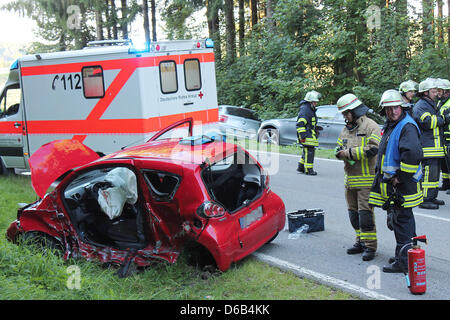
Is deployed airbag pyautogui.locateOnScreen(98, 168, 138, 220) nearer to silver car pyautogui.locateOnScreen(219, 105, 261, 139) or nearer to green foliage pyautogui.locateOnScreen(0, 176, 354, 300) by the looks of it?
green foliage pyautogui.locateOnScreen(0, 176, 354, 300)

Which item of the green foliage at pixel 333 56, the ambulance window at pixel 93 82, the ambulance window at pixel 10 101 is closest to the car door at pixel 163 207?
the ambulance window at pixel 93 82

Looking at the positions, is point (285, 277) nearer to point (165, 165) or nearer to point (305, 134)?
point (165, 165)

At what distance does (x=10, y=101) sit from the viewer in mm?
11023

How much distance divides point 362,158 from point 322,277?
1.39 meters

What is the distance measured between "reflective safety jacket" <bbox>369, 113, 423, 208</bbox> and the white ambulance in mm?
5171

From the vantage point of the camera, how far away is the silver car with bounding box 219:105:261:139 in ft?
59.2

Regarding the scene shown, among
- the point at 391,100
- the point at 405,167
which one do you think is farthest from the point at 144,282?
the point at 391,100

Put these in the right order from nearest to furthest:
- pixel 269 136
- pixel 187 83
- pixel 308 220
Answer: pixel 308 220, pixel 187 83, pixel 269 136

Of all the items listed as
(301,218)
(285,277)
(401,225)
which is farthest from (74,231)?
(401,225)

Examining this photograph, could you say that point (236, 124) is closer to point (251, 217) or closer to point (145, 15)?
point (251, 217)

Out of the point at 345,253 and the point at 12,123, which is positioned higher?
the point at 12,123

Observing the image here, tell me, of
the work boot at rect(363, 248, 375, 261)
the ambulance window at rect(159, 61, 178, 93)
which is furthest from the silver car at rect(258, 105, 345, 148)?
the work boot at rect(363, 248, 375, 261)

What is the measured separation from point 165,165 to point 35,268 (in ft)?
5.21

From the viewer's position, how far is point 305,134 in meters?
10.5
